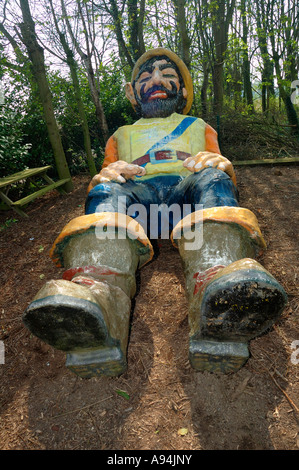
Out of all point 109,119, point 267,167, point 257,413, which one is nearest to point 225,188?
point 257,413

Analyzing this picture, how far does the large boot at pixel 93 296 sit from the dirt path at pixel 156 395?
0.16m

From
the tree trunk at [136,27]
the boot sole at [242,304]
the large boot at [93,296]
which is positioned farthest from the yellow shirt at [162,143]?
the tree trunk at [136,27]

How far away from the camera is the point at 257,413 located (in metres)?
1.17

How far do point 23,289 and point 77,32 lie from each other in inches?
194

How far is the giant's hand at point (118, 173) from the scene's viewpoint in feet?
6.69

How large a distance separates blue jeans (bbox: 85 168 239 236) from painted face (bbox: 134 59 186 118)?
0.71 meters

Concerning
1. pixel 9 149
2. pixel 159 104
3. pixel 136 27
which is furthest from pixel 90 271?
pixel 136 27

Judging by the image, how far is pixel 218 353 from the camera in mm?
1173

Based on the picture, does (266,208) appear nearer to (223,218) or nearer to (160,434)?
(223,218)

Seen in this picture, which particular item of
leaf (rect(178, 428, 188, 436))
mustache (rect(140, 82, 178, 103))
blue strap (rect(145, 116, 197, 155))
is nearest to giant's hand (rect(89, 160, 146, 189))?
blue strap (rect(145, 116, 197, 155))

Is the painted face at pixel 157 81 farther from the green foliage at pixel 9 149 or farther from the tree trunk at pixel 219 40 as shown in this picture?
the tree trunk at pixel 219 40

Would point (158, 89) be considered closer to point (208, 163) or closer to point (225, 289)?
point (208, 163)

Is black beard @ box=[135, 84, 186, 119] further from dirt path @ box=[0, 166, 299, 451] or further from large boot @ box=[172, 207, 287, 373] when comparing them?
dirt path @ box=[0, 166, 299, 451]

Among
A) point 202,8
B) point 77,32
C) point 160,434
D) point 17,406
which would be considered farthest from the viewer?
point 202,8
